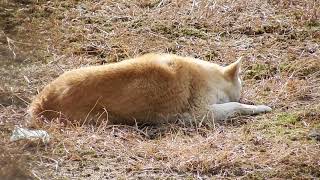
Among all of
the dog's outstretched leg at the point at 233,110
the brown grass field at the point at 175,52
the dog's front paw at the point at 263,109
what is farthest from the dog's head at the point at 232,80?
the dog's front paw at the point at 263,109

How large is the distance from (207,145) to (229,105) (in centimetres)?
85

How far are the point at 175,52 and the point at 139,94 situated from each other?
179cm

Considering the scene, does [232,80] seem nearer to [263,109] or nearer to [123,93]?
[263,109]

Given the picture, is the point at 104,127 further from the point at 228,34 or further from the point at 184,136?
the point at 228,34

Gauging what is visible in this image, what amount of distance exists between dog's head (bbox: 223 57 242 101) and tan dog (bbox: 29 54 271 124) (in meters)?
0.10

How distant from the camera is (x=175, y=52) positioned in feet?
24.6

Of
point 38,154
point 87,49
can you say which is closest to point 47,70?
point 87,49

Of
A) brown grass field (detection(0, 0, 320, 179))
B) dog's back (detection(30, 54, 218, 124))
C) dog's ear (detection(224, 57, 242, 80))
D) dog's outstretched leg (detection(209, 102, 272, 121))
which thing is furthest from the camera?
dog's ear (detection(224, 57, 242, 80))

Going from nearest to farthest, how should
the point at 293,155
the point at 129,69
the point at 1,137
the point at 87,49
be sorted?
the point at 293,155, the point at 1,137, the point at 129,69, the point at 87,49

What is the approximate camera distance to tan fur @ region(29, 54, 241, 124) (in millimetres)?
5680

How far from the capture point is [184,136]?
5.64 metres

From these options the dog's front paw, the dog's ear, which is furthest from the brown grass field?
the dog's ear

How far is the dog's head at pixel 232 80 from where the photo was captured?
20.6 ft

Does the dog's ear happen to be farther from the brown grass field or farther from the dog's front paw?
the dog's front paw
